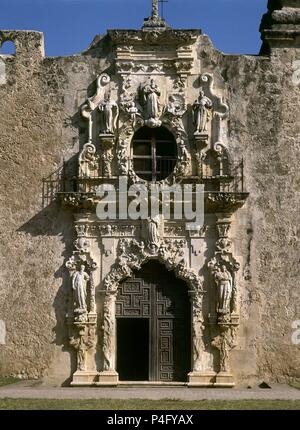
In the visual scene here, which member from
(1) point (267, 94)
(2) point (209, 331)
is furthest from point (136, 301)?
(1) point (267, 94)

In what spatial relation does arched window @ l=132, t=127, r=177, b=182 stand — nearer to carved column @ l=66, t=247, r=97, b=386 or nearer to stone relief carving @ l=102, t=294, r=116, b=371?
carved column @ l=66, t=247, r=97, b=386

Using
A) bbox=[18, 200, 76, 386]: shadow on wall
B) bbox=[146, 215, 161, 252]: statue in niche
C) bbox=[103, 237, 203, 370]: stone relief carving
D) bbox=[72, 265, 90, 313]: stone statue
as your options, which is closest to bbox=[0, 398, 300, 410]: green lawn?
bbox=[103, 237, 203, 370]: stone relief carving

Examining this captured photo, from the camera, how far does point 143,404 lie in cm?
1427

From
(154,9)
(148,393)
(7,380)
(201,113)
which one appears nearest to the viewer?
(148,393)

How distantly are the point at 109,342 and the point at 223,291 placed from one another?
250 cm

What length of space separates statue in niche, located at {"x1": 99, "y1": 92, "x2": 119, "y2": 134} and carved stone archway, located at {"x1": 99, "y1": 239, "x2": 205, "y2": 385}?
2.32 m

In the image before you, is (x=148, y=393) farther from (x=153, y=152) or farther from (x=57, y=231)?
(x=153, y=152)

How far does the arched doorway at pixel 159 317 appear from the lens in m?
18.1

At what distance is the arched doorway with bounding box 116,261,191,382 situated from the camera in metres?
18.1

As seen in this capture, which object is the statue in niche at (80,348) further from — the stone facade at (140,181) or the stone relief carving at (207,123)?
the stone relief carving at (207,123)

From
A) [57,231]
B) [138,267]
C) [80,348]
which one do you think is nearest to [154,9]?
[57,231]

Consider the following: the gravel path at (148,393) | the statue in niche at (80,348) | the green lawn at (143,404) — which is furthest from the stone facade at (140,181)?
Answer: the green lawn at (143,404)

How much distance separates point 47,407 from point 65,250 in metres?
5.11

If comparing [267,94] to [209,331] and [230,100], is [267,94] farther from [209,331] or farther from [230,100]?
[209,331]
